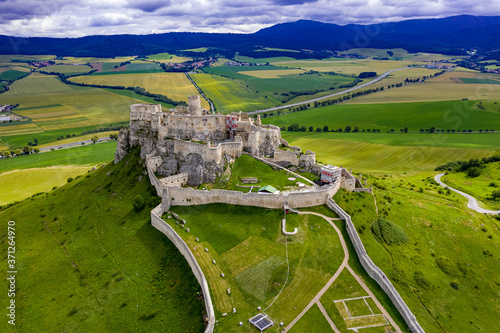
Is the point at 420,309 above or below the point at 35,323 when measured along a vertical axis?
above

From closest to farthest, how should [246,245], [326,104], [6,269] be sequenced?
[246,245] → [6,269] → [326,104]

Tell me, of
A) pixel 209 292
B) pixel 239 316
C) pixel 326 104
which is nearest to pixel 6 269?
pixel 209 292

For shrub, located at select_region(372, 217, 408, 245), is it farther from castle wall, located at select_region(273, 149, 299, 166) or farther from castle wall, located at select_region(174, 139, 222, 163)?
castle wall, located at select_region(174, 139, 222, 163)

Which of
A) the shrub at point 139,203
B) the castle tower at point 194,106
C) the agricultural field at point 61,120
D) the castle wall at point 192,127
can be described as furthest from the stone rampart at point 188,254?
the agricultural field at point 61,120

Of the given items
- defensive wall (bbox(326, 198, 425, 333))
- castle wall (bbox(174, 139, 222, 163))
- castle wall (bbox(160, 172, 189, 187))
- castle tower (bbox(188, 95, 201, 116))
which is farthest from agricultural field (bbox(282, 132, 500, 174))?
castle wall (bbox(160, 172, 189, 187))

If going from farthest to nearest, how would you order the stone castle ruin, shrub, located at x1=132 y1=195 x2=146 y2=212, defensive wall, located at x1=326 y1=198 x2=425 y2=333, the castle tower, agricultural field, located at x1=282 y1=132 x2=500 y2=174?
agricultural field, located at x1=282 y1=132 x2=500 y2=174 → the castle tower → the stone castle ruin → shrub, located at x1=132 y1=195 x2=146 y2=212 → defensive wall, located at x1=326 y1=198 x2=425 y2=333

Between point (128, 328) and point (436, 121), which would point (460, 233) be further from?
point (436, 121)

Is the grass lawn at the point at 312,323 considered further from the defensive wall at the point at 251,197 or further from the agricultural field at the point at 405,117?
the agricultural field at the point at 405,117
